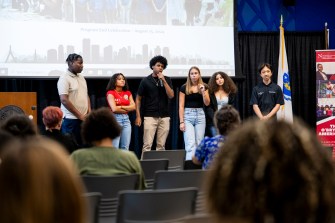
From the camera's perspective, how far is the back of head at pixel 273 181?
953mm

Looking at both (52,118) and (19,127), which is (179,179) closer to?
(19,127)

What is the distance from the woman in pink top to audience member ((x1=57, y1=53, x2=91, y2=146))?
17.0 inches

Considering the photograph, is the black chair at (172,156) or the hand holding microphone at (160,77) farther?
the hand holding microphone at (160,77)

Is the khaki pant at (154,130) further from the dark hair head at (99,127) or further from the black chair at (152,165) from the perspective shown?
the dark hair head at (99,127)

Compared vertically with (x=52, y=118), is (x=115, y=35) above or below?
above

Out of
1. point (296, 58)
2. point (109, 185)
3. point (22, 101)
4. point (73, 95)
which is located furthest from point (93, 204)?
point (296, 58)

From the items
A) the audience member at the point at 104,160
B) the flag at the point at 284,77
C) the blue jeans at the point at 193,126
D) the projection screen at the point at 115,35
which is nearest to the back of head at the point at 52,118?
the audience member at the point at 104,160

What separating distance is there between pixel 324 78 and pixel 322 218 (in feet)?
27.4

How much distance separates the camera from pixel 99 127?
338cm

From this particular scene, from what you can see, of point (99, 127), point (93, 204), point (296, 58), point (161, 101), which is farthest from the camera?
point (296, 58)

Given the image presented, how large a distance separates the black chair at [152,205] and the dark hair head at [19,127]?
36.6 inches

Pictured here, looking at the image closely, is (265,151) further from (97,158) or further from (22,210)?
(97,158)

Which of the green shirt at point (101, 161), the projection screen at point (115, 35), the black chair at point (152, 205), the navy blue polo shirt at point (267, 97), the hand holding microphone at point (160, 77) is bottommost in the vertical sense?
the black chair at point (152, 205)

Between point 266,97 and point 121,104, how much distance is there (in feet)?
5.90
